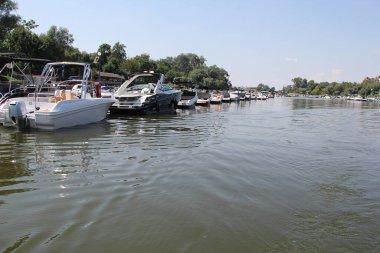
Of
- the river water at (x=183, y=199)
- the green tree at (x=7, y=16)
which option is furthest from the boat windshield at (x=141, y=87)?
the green tree at (x=7, y=16)

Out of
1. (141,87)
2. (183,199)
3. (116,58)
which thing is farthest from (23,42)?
(183,199)

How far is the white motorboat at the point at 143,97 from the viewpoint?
21.7 metres

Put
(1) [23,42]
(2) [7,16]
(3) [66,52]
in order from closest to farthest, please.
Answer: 1. (2) [7,16]
2. (1) [23,42]
3. (3) [66,52]

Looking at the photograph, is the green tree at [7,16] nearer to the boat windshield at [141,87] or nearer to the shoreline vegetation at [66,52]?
the shoreline vegetation at [66,52]

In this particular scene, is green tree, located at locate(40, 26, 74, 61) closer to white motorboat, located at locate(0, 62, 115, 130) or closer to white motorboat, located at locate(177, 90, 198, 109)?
white motorboat, located at locate(177, 90, 198, 109)

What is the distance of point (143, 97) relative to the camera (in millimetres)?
22094

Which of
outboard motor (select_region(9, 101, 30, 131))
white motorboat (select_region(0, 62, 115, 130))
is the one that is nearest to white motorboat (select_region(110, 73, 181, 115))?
white motorboat (select_region(0, 62, 115, 130))

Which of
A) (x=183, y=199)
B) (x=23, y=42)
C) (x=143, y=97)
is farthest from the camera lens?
(x=23, y=42)

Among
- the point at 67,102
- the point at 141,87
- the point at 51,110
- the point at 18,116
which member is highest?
the point at 141,87

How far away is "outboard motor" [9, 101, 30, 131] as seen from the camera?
515 inches

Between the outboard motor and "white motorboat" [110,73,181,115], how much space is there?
27.8ft

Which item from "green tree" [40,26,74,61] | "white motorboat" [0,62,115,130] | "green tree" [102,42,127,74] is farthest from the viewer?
"green tree" [102,42,127,74]

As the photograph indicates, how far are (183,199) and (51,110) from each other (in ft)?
30.6

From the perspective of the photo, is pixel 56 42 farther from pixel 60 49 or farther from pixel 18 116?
pixel 18 116
